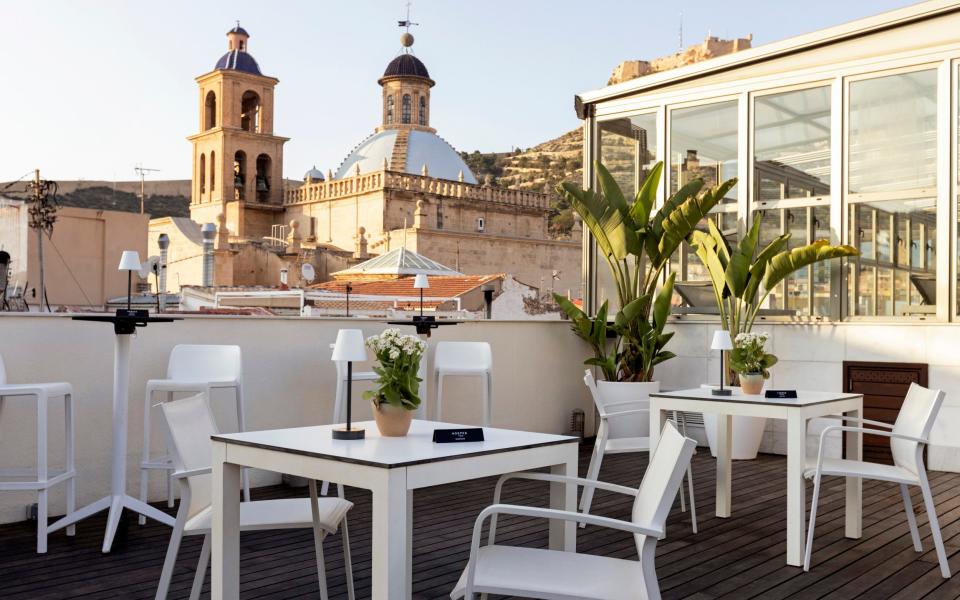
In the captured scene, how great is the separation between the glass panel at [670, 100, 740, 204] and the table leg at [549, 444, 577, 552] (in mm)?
6108

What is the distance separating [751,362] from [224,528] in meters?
3.47

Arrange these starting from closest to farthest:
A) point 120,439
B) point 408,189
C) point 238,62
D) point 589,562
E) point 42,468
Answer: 1. point 589,562
2. point 42,468
3. point 120,439
4. point 408,189
5. point 238,62

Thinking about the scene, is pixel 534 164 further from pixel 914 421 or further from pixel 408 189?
pixel 914 421

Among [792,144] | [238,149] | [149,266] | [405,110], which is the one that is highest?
[405,110]

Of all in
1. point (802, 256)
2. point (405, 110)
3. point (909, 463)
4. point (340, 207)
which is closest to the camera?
point (909, 463)

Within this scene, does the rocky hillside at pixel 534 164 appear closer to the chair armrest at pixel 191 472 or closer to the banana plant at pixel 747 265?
the banana plant at pixel 747 265

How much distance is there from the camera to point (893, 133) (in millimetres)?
8125

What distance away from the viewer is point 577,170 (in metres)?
64.1

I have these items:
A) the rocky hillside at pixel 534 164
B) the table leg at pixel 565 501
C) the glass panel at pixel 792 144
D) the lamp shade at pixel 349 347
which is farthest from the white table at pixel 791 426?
the rocky hillside at pixel 534 164

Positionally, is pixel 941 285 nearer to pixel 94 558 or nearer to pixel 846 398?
pixel 846 398

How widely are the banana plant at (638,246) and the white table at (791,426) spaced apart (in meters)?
2.61

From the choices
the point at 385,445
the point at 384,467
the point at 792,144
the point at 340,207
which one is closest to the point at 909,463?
the point at 385,445

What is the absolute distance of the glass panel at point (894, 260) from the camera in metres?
7.94

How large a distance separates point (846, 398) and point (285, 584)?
3.23 m
